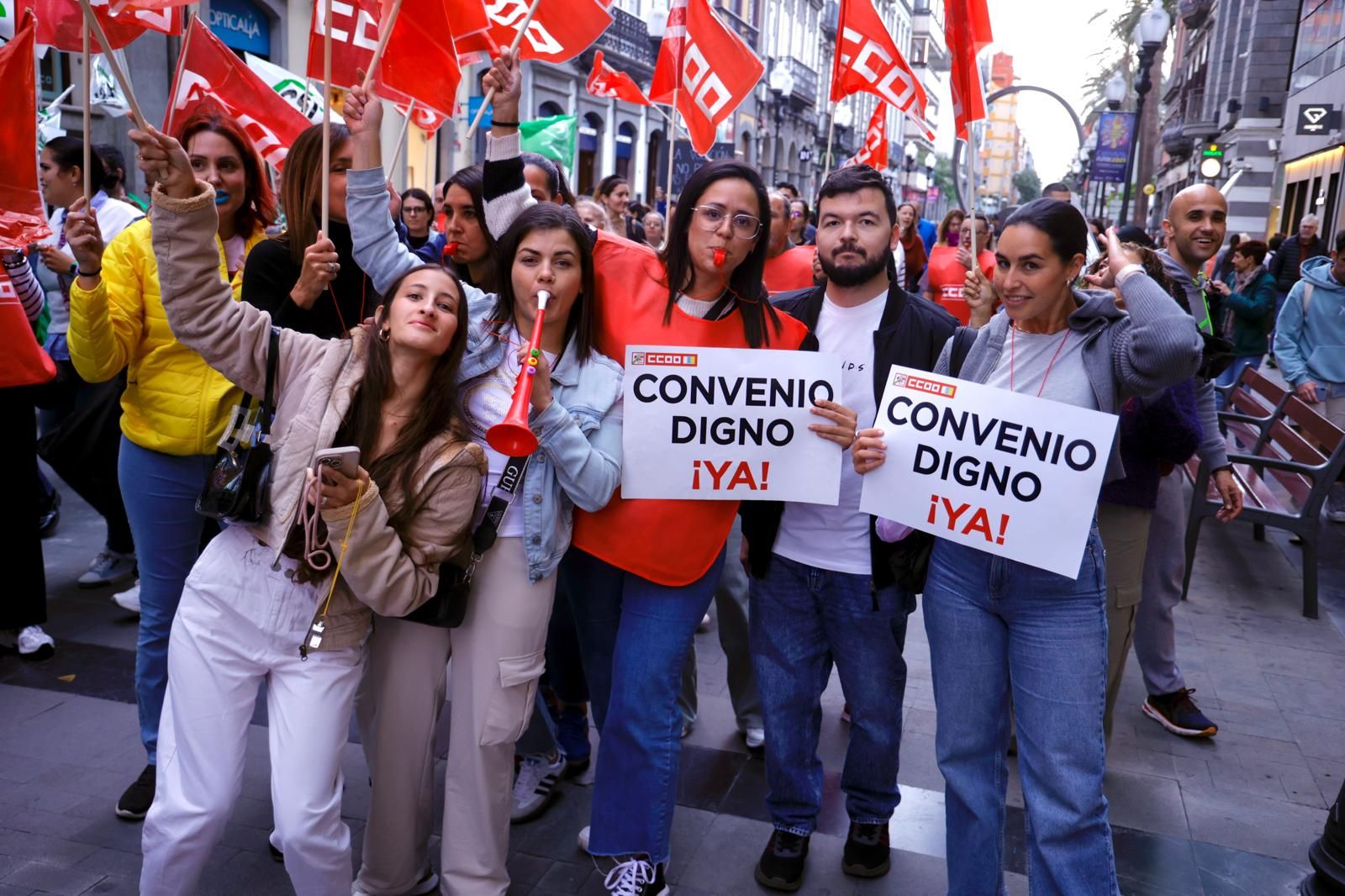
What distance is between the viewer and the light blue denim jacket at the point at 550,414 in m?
2.72

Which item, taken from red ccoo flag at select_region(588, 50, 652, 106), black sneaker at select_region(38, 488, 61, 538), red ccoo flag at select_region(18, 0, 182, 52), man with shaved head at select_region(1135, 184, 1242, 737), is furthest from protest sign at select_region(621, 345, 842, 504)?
red ccoo flag at select_region(588, 50, 652, 106)

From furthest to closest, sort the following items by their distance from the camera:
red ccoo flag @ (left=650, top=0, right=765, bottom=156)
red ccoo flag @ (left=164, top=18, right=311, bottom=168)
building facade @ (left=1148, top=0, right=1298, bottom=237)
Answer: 1. building facade @ (left=1148, top=0, right=1298, bottom=237)
2. red ccoo flag @ (left=650, top=0, right=765, bottom=156)
3. red ccoo flag @ (left=164, top=18, right=311, bottom=168)

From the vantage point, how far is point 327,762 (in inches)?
99.1

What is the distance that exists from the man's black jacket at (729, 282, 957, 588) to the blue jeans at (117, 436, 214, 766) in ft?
5.46

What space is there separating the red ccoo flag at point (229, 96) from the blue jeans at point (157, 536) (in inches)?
53.8

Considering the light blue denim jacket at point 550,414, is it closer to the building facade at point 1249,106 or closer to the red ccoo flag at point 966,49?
the red ccoo flag at point 966,49

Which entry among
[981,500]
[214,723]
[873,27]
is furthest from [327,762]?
[873,27]

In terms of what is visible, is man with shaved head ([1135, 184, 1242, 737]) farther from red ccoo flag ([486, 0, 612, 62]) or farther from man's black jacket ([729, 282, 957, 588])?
red ccoo flag ([486, 0, 612, 62])

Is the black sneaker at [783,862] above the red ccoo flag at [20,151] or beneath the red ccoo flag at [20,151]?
beneath

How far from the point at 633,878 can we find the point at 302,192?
2168 mm

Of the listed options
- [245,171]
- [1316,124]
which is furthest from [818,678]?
[1316,124]

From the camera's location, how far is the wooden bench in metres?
5.91

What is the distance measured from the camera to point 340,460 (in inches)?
92.9

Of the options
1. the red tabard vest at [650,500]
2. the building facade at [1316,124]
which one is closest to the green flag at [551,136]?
the red tabard vest at [650,500]
